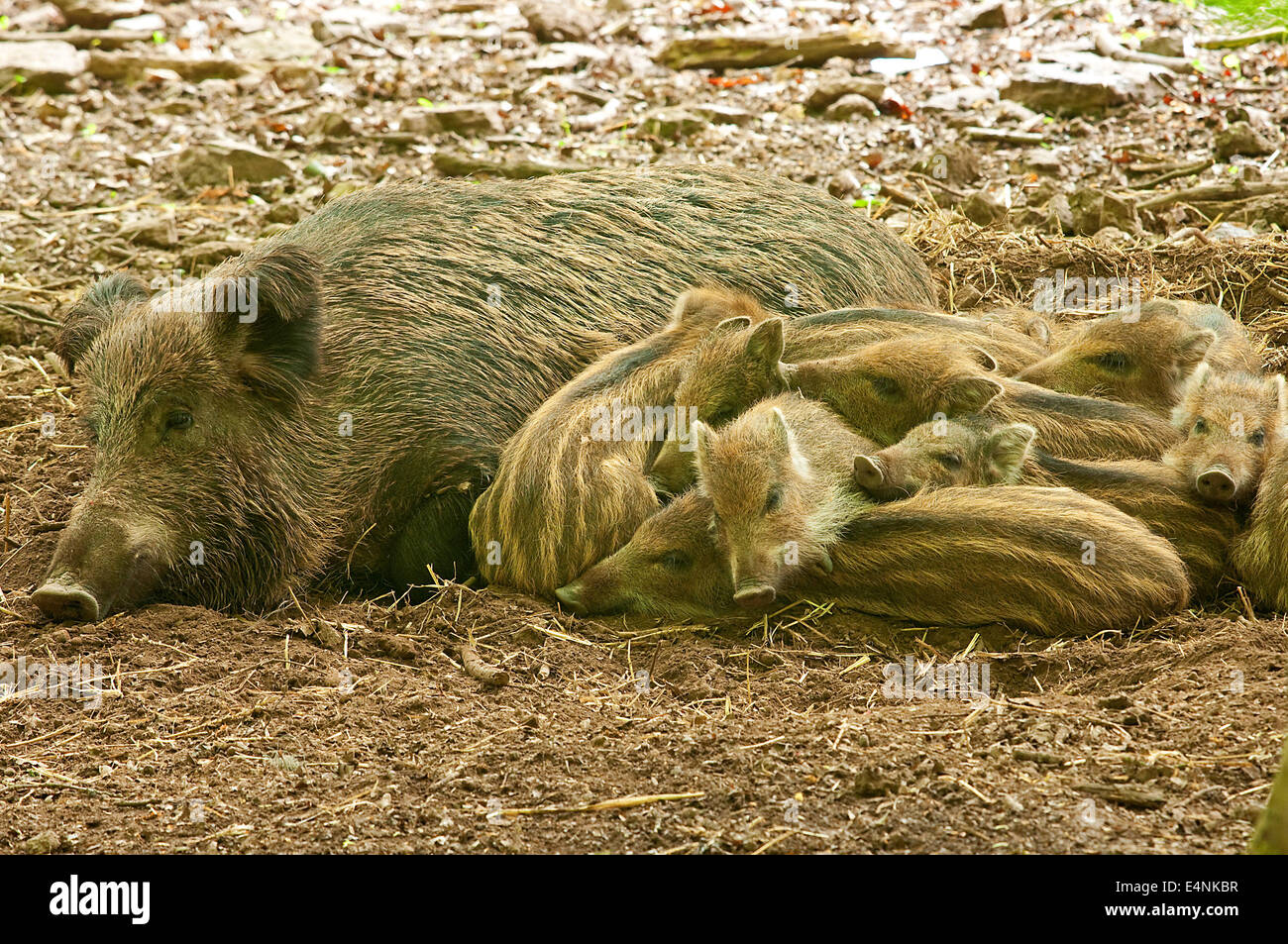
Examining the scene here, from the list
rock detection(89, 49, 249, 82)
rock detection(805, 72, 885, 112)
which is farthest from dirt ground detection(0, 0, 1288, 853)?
rock detection(89, 49, 249, 82)

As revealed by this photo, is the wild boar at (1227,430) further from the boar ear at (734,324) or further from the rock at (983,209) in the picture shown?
the rock at (983,209)

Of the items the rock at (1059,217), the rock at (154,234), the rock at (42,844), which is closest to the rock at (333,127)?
the rock at (154,234)

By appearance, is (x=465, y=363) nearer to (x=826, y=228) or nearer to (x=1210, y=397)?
(x=826, y=228)

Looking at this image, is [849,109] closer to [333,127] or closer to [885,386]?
[333,127]

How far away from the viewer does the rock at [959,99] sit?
9.11 m

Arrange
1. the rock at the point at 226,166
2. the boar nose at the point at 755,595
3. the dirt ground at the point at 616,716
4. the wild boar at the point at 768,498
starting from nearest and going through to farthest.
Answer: the dirt ground at the point at 616,716 < the boar nose at the point at 755,595 < the wild boar at the point at 768,498 < the rock at the point at 226,166

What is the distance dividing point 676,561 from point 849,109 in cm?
561

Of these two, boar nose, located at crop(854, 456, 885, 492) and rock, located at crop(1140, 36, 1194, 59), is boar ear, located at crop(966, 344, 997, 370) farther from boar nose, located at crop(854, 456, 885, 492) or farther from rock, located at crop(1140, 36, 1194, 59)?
rock, located at crop(1140, 36, 1194, 59)

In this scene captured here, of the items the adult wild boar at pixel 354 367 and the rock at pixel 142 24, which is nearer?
the adult wild boar at pixel 354 367

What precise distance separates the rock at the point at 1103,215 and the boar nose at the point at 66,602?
5116mm

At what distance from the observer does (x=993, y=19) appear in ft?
34.9

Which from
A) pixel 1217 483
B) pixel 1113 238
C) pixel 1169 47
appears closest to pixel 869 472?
pixel 1217 483

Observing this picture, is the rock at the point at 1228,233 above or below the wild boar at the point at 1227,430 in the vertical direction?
above
